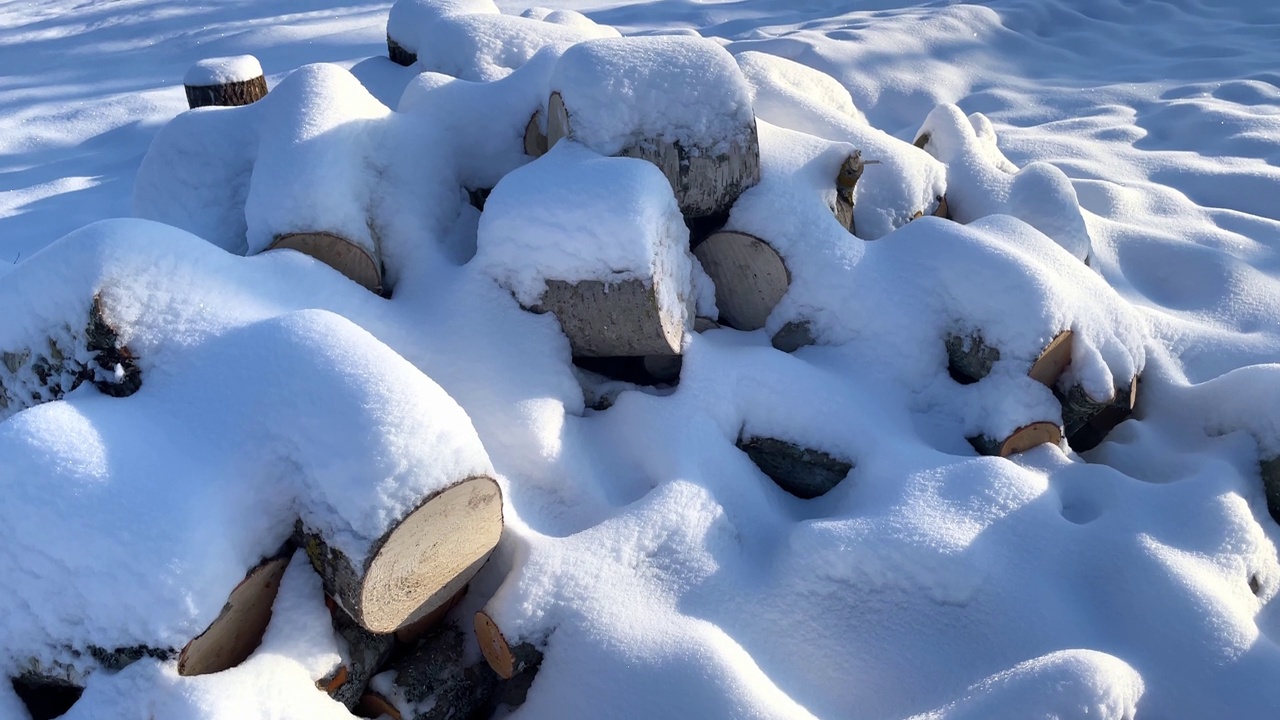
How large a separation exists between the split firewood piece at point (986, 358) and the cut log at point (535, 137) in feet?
4.01

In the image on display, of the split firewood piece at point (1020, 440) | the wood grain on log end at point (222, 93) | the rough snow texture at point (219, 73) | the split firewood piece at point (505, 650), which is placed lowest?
the split firewood piece at point (505, 650)

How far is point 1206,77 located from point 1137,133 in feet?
3.86

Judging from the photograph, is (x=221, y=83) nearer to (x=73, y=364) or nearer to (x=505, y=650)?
(x=73, y=364)

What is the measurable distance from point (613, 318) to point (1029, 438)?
3.35ft

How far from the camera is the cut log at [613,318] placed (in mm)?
1956

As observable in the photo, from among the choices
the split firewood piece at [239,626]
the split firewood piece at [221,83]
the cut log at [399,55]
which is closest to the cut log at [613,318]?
the split firewood piece at [239,626]

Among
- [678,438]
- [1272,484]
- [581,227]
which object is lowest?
[1272,484]

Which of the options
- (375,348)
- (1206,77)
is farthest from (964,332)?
(1206,77)

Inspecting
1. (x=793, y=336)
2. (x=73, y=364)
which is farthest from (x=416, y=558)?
(x=793, y=336)

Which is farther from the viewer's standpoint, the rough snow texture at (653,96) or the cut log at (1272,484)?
the rough snow texture at (653,96)

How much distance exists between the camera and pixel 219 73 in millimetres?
2914

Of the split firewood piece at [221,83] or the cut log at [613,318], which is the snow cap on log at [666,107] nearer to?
the cut log at [613,318]

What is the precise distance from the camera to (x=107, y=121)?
4523 millimetres

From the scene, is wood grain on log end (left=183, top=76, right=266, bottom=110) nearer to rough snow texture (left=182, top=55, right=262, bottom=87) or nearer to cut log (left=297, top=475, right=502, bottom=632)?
rough snow texture (left=182, top=55, right=262, bottom=87)
